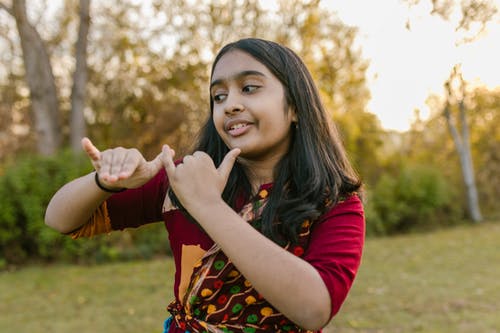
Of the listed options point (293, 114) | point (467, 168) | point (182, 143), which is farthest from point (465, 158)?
point (293, 114)

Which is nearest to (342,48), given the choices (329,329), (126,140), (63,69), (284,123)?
(126,140)

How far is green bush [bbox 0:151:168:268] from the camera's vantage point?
9562 millimetres

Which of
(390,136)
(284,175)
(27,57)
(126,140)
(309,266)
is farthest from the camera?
(390,136)

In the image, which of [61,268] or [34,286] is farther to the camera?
[61,268]

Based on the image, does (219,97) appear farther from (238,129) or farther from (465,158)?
(465,158)

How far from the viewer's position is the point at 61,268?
376 inches

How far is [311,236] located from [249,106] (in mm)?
426

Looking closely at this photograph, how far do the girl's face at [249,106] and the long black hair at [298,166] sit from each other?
0.04 m

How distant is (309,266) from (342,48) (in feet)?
42.4

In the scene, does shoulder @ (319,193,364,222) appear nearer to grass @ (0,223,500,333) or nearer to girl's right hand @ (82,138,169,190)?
girl's right hand @ (82,138,169,190)

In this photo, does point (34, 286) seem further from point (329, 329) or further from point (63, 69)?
point (63, 69)

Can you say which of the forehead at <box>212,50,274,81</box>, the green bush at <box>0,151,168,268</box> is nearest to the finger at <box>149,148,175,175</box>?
the forehead at <box>212,50,274,81</box>

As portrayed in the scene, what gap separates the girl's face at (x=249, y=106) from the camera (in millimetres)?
1684

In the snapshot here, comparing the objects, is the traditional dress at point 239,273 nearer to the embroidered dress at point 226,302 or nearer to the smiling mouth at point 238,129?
the embroidered dress at point 226,302
